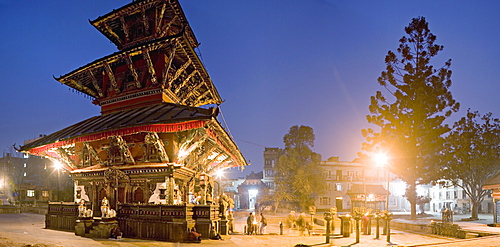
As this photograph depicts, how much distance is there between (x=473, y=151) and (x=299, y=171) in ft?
71.8

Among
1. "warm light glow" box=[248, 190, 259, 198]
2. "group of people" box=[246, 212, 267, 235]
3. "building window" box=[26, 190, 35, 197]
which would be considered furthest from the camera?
"warm light glow" box=[248, 190, 259, 198]

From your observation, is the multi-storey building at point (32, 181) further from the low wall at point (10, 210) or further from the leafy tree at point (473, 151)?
the leafy tree at point (473, 151)

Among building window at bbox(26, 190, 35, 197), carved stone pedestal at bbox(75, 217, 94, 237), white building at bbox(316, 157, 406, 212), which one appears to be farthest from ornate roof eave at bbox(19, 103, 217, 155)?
building window at bbox(26, 190, 35, 197)

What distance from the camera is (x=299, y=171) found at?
165 feet

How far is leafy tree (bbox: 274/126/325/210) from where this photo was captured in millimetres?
50656

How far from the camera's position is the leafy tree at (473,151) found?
34000 mm

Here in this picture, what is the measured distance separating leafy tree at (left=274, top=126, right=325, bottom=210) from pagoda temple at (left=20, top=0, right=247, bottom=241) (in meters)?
28.7

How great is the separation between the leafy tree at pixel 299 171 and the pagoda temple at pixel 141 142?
28.7 m

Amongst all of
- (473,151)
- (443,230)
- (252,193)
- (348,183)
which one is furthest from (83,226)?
(348,183)

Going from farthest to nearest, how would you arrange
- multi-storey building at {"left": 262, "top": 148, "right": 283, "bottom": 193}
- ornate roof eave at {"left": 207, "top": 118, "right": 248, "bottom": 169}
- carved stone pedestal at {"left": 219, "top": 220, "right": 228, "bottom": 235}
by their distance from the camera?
1. multi-storey building at {"left": 262, "top": 148, "right": 283, "bottom": 193}
2. carved stone pedestal at {"left": 219, "top": 220, "right": 228, "bottom": 235}
3. ornate roof eave at {"left": 207, "top": 118, "right": 248, "bottom": 169}

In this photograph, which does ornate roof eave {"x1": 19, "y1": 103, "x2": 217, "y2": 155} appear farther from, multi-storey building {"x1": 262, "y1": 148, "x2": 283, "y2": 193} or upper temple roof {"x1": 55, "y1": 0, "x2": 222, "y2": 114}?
multi-storey building {"x1": 262, "y1": 148, "x2": 283, "y2": 193}

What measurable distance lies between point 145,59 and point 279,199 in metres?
36.4

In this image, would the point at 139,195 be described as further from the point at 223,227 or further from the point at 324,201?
the point at 324,201

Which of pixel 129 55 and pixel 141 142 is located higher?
pixel 129 55
